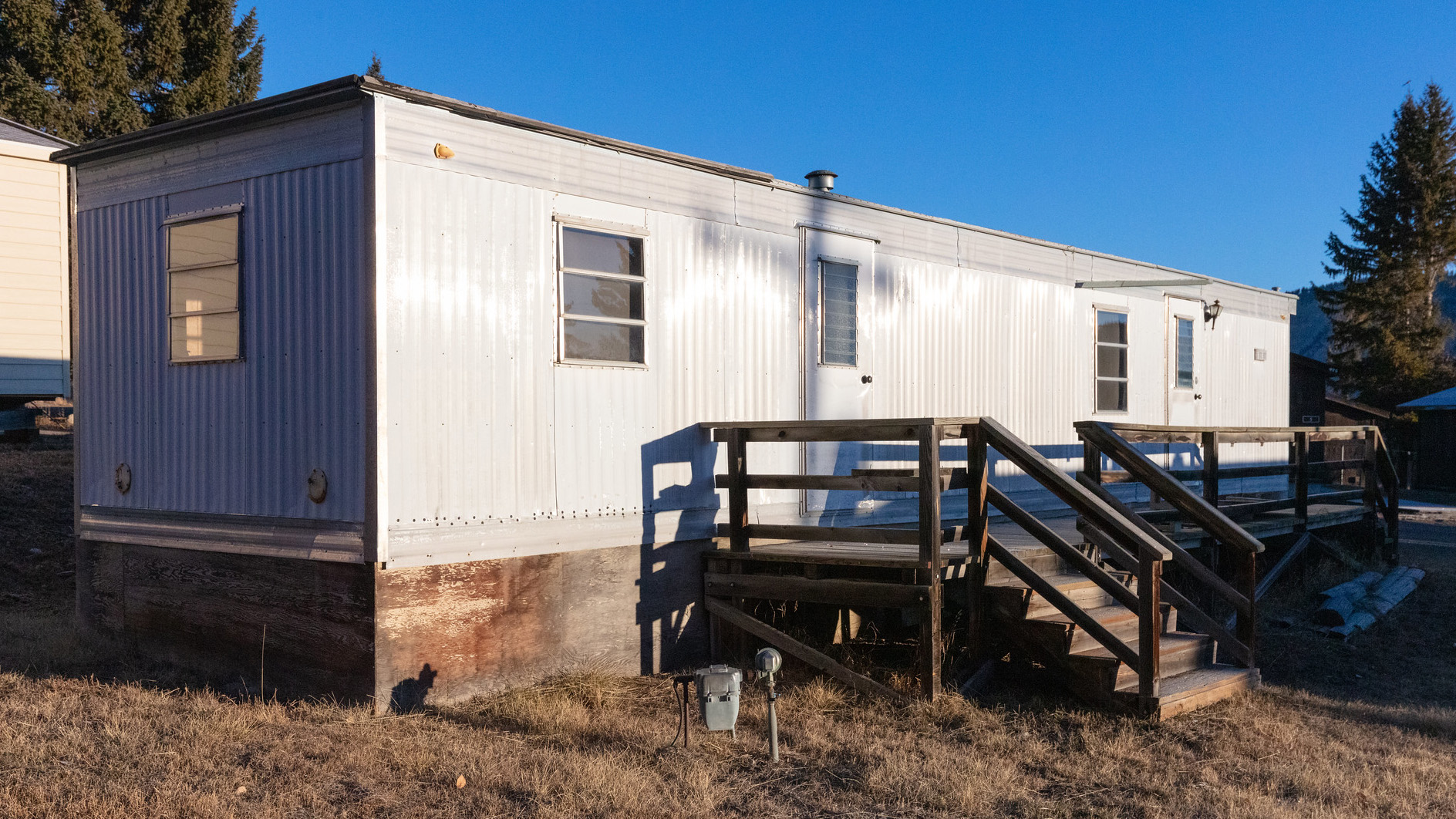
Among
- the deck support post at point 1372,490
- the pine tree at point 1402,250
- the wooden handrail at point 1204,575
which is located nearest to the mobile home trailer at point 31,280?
the wooden handrail at point 1204,575

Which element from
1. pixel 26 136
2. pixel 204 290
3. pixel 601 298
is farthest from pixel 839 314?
pixel 26 136

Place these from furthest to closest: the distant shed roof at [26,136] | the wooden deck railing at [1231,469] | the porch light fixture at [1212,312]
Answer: the distant shed roof at [26,136] < the porch light fixture at [1212,312] < the wooden deck railing at [1231,469]

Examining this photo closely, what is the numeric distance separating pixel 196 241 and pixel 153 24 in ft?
58.0

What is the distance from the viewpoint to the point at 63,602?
32.3ft

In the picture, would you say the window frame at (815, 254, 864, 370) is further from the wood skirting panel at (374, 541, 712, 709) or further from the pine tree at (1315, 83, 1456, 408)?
the pine tree at (1315, 83, 1456, 408)

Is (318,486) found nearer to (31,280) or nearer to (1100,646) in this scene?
(1100,646)

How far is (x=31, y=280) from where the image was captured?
46.3 ft

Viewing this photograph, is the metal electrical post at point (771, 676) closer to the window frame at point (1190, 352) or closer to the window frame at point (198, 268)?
the window frame at point (198, 268)

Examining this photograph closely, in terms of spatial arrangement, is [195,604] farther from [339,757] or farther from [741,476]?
[741,476]

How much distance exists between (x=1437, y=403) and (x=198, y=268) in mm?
29037

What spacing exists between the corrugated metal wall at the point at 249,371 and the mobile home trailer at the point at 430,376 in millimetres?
24

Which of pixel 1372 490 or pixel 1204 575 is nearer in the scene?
pixel 1204 575

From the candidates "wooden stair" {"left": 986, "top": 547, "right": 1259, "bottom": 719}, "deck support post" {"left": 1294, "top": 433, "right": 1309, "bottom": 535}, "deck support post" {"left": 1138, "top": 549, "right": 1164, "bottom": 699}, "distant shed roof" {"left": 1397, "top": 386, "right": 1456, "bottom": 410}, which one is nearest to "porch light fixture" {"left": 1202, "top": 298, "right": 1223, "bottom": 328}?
"deck support post" {"left": 1294, "top": 433, "right": 1309, "bottom": 535}

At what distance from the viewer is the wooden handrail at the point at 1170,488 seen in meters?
7.38
